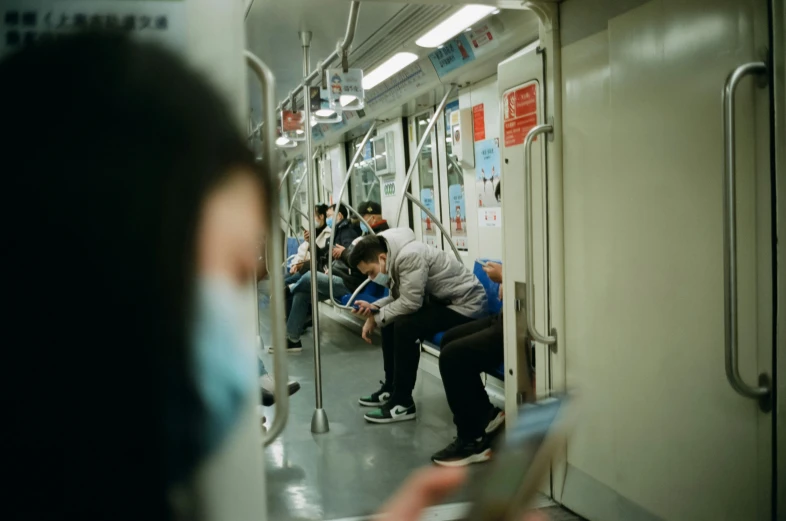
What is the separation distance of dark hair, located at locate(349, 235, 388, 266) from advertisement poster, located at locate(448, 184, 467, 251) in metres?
1.67

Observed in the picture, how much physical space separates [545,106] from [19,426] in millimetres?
3000

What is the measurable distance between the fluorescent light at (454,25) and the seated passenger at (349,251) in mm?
2539

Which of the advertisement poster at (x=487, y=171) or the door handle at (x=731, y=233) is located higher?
the advertisement poster at (x=487, y=171)

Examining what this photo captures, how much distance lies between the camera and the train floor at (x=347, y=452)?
359 cm

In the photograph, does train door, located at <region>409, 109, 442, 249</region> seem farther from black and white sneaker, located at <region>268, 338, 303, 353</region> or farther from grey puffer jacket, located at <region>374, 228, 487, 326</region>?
grey puffer jacket, located at <region>374, 228, 487, 326</region>

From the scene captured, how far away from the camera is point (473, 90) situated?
20.2 feet

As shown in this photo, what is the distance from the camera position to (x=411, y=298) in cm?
486

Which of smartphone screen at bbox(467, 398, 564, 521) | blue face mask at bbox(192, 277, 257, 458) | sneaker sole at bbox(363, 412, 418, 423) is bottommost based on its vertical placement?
sneaker sole at bbox(363, 412, 418, 423)

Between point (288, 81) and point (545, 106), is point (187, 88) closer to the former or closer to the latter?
point (545, 106)

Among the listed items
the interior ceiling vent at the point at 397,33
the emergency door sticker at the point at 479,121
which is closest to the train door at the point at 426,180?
the emergency door sticker at the point at 479,121

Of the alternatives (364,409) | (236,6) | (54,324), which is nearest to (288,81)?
(364,409)

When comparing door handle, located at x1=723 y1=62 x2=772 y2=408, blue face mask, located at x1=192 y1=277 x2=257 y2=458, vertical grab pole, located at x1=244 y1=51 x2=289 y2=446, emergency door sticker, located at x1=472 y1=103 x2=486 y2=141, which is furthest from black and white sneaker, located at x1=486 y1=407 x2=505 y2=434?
blue face mask, located at x1=192 y1=277 x2=257 y2=458

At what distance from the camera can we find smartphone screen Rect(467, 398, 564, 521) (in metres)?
1.02

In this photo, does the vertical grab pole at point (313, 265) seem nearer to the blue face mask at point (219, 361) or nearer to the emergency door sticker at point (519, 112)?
the emergency door sticker at point (519, 112)
